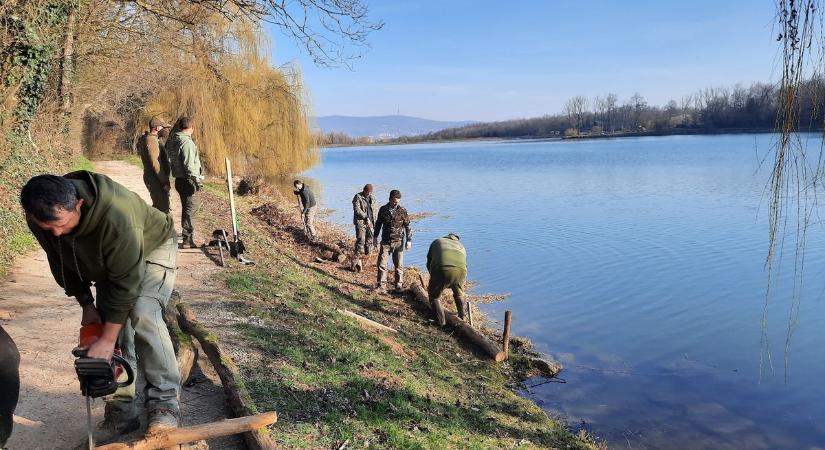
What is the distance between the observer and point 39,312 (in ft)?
21.8

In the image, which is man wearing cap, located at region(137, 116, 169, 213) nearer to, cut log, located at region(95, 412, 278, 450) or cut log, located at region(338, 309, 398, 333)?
cut log, located at region(338, 309, 398, 333)

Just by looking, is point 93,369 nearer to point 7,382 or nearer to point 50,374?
point 7,382

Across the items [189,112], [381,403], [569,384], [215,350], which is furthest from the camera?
[189,112]

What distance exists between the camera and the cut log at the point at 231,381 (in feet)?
12.9

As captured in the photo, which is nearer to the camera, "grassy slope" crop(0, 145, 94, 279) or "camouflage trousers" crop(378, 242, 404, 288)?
"grassy slope" crop(0, 145, 94, 279)

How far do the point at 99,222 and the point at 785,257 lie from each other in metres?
18.0

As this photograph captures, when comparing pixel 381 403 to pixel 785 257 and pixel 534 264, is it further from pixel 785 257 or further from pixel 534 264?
pixel 785 257

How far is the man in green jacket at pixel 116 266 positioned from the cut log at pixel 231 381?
1.82 ft

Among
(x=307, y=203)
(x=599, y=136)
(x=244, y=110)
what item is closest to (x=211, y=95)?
(x=244, y=110)

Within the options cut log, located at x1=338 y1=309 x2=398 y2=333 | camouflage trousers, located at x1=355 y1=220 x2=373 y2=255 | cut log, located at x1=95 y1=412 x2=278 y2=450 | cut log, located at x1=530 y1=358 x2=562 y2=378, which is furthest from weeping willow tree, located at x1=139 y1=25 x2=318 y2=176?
cut log, located at x1=95 y1=412 x2=278 y2=450

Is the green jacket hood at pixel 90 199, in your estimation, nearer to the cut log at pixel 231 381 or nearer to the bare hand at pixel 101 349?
the bare hand at pixel 101 349

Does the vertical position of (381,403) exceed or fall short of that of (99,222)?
it falls short

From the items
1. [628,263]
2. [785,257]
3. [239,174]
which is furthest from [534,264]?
[239,174]

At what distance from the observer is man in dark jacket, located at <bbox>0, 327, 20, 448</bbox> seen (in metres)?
3.27
